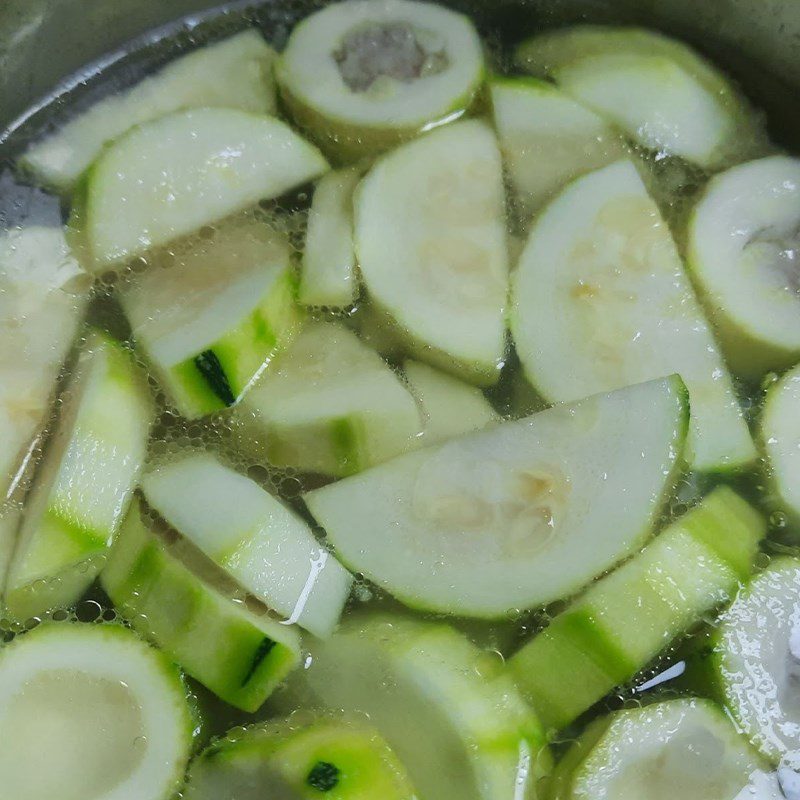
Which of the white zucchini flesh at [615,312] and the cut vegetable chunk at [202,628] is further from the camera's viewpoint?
the white zucchini flesh at [615,312]

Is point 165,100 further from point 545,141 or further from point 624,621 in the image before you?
point 624,621

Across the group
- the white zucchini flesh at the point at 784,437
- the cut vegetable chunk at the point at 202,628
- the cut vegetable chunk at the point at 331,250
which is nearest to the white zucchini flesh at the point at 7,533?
the cut vegetable chunk at the point at 202,628

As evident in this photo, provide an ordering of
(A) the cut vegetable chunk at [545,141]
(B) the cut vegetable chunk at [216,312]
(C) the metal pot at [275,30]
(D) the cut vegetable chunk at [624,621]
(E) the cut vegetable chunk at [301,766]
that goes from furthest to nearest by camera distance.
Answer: (C) the metal pot at [275,30] → (A) the cut vegetable chunk at [545,141] → (B) the cut vegetable chunk at [216,312] → (D) the cut vegetable chunk at [624,621] → (E) the cut vegetable chunk at [301,766]

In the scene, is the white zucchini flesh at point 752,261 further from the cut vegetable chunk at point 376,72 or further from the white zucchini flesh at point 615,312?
the cut vegetable chunk at point 376,72

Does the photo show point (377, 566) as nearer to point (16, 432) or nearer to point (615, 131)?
point (16, 432)

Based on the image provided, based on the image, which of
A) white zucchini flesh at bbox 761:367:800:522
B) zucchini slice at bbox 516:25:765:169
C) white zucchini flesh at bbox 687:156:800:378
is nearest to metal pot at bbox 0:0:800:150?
zucchini slice at bbox 516:25:765:169

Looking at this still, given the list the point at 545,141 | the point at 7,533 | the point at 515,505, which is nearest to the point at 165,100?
the point at 545,141
